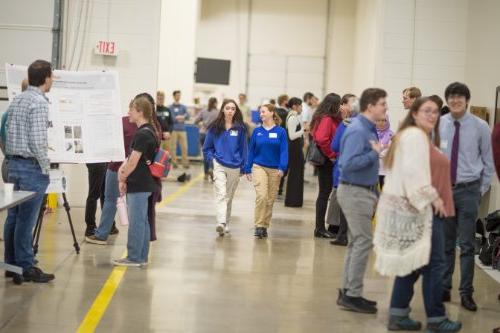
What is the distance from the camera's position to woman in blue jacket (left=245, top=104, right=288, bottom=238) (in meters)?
9.90

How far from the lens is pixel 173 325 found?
19.0ft

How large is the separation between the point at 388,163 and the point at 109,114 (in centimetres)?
393

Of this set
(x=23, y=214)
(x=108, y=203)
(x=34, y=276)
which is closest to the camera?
(x=23, y=214)

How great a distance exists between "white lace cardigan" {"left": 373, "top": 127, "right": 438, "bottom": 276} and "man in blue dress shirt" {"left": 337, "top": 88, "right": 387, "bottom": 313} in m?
0.51

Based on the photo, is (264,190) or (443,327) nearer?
(443,327)

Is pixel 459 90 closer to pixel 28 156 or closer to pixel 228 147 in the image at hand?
pixel 28 156

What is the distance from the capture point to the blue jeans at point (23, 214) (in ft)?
21.9

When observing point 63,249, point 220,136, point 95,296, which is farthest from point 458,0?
point 95,296

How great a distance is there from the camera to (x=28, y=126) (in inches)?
259

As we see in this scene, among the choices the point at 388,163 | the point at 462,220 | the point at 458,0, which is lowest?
the point at 462,220

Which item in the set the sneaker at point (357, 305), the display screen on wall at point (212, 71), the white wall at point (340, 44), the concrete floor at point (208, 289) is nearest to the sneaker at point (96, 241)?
the concrete floor at point (208, 289)

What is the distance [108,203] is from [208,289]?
2.29 m

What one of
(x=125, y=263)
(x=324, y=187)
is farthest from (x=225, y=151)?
(x=125, y=263)

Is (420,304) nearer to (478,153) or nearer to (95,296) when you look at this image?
(478,153)
